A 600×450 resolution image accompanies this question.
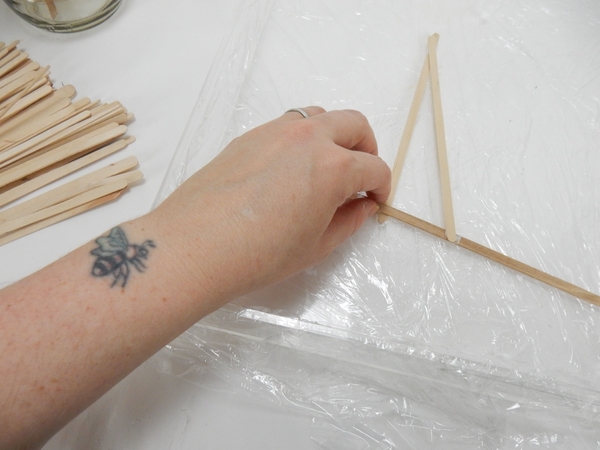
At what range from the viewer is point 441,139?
2.73 feet

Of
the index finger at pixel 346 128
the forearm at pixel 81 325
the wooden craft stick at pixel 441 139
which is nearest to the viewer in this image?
the forearm at pixel 81 325

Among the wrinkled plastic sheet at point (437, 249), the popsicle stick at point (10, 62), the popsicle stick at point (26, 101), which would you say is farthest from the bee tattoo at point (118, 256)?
the popsicle stick at point (10, 62)

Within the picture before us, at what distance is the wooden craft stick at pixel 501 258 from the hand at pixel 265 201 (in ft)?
0.46

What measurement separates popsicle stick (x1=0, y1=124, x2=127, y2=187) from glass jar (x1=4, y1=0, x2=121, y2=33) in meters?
0.31

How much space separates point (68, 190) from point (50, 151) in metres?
0.10

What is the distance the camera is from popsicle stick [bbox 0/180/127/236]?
2.72ft

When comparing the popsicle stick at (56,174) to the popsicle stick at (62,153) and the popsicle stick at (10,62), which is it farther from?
the popsicle stick at (10,62)

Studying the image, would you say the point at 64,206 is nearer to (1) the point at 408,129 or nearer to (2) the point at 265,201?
(2) the point at 265,201

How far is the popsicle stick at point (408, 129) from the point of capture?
81 centimetres

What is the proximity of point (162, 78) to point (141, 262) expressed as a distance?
579 millimetres

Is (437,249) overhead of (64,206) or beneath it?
beneath

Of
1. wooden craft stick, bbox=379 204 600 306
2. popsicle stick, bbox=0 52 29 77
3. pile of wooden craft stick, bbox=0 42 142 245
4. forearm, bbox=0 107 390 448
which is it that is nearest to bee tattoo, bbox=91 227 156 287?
forearm, bbox=0 107 390 448

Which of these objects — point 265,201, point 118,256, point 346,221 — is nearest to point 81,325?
point 118,256

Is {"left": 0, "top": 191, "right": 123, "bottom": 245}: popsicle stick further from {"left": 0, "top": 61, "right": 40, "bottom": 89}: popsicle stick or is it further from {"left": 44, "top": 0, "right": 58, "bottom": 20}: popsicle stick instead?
{"left": 44, "top": 0, "right": 58, "bottom": 20}: popsicle stick
